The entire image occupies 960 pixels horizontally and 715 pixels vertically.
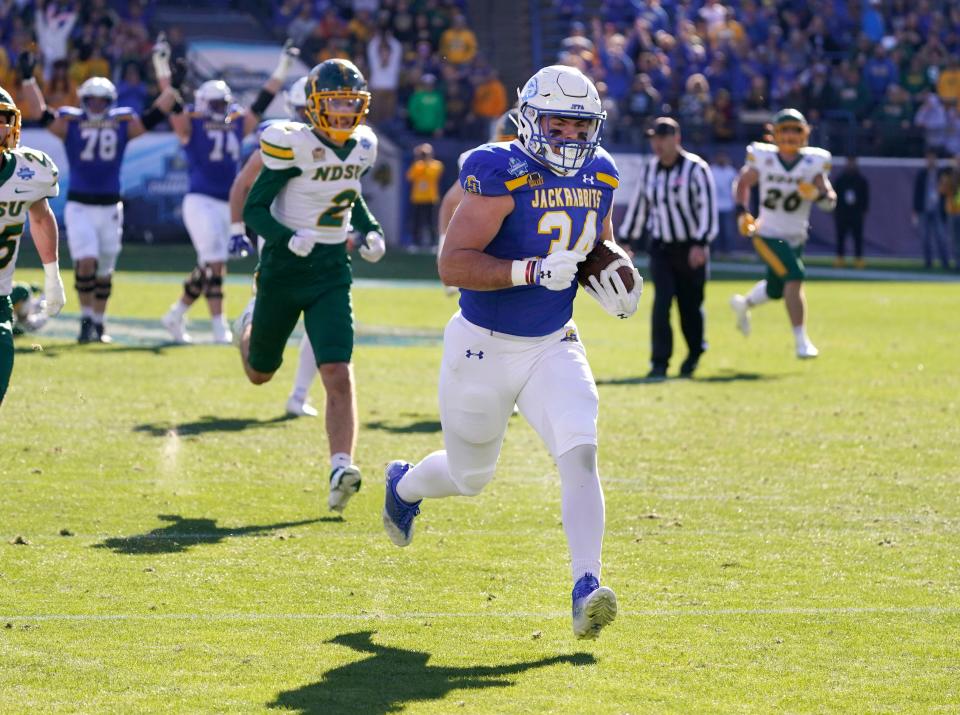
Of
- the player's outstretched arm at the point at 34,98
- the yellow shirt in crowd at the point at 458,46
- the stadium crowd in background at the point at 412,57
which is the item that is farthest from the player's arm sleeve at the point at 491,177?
the yellow shirt in crowd at the point at 458,46

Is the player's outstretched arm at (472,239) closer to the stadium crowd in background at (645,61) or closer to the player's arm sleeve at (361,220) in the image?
the player's arm sleeve at (361,220)

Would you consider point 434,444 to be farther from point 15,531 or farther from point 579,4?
point 579,4

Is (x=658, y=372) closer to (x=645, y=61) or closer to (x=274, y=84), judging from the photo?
(x=274, y=84)

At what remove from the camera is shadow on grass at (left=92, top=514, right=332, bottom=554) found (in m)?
6.15

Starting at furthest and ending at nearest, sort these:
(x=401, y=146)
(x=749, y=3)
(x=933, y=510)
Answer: (x=749, y=3) < (x=401, y=146) < (x=933, y=510)

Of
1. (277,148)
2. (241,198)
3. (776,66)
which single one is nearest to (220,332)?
(241,198)

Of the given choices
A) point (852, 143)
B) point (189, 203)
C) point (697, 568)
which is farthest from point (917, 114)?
point (697, 568)

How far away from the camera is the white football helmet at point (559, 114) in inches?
204

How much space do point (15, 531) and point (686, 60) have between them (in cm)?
2227

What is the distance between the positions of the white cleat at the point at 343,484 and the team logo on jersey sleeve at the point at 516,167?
1901 millimetres

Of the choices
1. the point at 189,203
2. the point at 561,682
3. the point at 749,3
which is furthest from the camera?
the point at 749,3

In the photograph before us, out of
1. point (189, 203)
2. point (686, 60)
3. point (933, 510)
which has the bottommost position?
Answer: point (933, 510)

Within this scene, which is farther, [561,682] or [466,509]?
[466,509]

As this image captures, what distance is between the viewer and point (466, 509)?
7105mm
